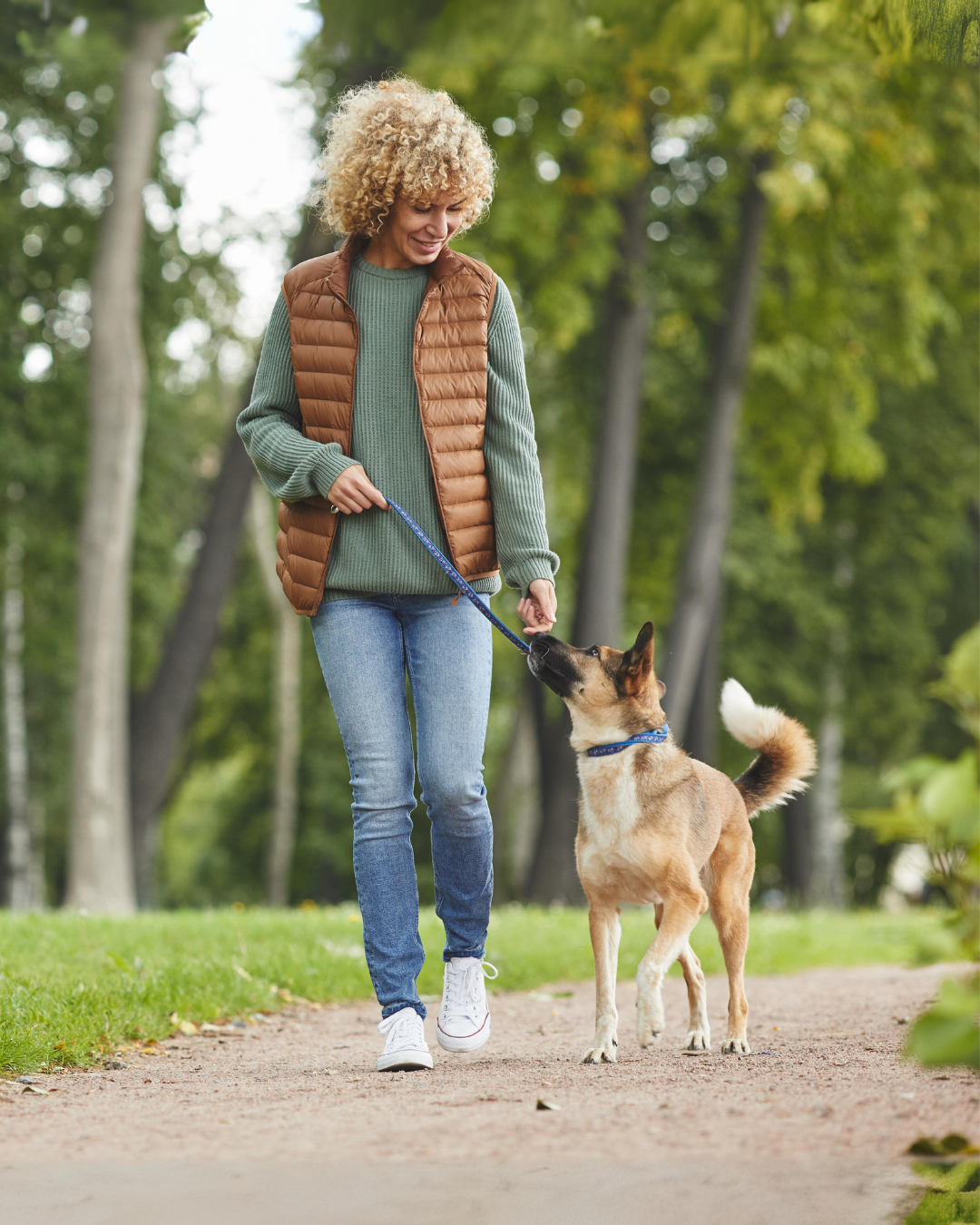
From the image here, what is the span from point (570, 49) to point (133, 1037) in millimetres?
4470

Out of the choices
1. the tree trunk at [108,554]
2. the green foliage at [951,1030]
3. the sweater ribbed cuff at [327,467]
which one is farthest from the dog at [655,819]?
the tree trunk at [108,554]

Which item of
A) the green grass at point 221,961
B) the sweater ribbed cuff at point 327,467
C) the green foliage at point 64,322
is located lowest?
the green grass at point 221,961

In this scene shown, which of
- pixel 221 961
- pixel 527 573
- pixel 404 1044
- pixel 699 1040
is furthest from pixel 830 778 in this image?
pixel 404 1044

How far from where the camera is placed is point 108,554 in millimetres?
11391

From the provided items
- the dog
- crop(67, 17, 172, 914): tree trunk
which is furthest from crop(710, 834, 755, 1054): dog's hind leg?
crop(67, 17, 172, 914): tree trunk

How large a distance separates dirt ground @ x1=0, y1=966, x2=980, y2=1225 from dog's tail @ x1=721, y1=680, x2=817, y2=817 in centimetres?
108

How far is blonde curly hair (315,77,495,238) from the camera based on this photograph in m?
4.06

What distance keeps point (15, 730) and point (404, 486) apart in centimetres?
1685

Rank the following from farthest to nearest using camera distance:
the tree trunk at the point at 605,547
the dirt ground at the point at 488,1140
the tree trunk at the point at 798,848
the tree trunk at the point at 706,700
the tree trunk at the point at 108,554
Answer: the tree trunk at the point at 798,848
the tree trunk at the point at 706,700
the tree trunk at the point at 605,547
the tree trunk at the point at 108,554
the dirt ground at the point at 488,1140

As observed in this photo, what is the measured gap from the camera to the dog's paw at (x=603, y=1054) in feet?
13.5

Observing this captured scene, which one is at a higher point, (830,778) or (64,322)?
(64,322)

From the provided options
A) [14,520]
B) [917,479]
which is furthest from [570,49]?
[917,479]

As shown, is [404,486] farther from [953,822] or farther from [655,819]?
[953,822]

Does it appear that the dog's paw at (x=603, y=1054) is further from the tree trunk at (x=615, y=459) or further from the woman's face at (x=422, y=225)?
the tree trunk at (x=615, y=459)
